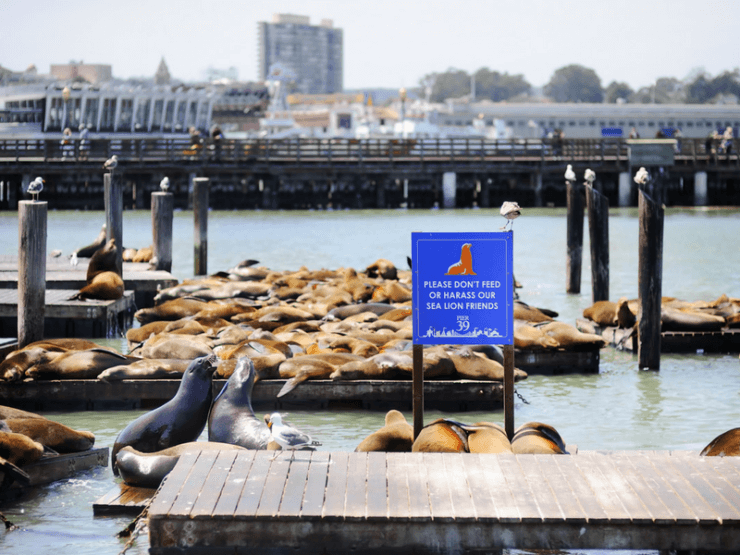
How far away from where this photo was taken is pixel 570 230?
18.4m

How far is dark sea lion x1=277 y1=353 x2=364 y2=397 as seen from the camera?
32.0ft

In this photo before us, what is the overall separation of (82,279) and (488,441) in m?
10.5

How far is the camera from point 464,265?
6836 mm

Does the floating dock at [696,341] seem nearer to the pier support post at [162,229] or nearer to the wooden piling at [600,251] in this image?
the wooden piling at [600,251]

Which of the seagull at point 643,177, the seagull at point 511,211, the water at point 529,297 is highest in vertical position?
the seagull at point 643,177

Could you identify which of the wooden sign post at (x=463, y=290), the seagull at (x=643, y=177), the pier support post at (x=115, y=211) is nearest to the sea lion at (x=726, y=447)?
the wooden sign post at (x=463, y=290)

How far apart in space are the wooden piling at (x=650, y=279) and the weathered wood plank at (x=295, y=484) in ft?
21.7

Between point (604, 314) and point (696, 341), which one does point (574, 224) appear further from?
point (696, 341)

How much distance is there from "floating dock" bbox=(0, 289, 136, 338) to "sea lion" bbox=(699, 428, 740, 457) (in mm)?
8900

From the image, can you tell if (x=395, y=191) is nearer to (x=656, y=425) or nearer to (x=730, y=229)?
(x=730, y=229)

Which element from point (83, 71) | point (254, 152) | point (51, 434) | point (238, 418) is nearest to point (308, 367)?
point (238, 418)

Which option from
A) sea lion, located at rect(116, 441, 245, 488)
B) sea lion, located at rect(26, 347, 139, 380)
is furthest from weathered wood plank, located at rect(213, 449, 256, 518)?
sea lion, located at rect(26, 347, 139, 380)

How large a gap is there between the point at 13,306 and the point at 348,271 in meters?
5.38

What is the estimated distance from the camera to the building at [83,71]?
497 feet
